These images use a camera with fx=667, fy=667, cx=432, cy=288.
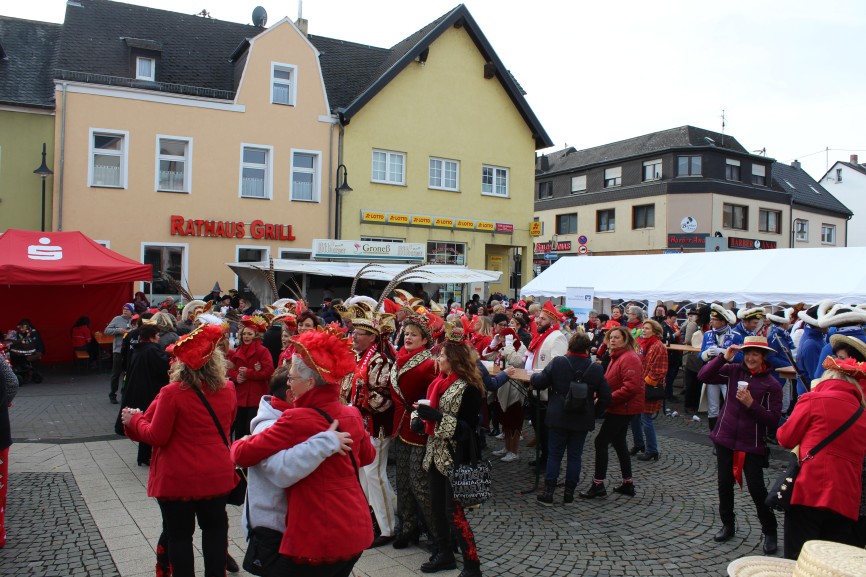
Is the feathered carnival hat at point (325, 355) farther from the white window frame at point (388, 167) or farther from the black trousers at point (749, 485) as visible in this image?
the white window frame at point (388, 167)

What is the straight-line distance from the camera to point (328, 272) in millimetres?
17109

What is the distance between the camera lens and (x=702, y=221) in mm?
37625

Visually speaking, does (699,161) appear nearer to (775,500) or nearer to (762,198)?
(762,198)

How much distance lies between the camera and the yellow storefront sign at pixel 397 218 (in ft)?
75.2

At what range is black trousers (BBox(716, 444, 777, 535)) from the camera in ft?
18.0

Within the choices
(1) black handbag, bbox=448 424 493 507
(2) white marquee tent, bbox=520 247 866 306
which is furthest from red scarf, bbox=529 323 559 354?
(2) white marquee tent, bbox=520 247 866 306

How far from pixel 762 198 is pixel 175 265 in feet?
113

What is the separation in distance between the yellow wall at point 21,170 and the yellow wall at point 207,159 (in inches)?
34.7

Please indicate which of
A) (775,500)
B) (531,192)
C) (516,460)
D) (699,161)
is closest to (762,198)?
(699,161)

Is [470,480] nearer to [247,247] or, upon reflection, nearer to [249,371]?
[249,371]

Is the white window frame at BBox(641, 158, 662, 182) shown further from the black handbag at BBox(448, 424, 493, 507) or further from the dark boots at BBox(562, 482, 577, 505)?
the black handbag at BBox(448, 424, 493, 507)

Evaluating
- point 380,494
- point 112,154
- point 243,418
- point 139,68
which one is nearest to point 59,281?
point 112,154

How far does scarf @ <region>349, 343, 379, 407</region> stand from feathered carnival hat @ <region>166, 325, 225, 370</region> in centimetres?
172

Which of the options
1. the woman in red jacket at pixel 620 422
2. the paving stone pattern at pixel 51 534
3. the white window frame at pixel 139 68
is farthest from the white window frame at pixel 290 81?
the woman in red jacket at pixel 620 422
